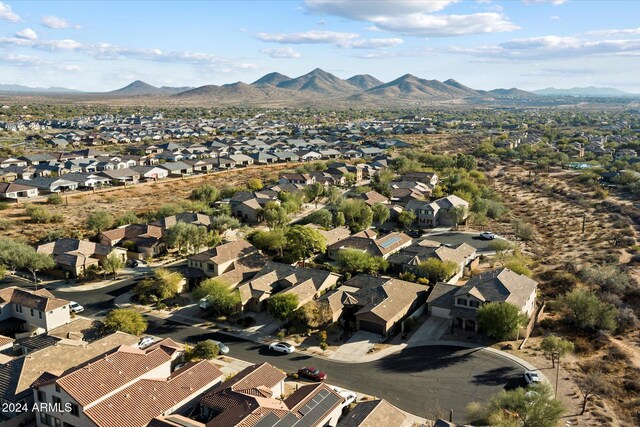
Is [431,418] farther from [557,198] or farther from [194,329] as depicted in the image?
[557,198]

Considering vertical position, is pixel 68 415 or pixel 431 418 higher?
pixel 68 415

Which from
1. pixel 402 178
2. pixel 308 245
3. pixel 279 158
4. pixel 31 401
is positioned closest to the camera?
pixel 31 401

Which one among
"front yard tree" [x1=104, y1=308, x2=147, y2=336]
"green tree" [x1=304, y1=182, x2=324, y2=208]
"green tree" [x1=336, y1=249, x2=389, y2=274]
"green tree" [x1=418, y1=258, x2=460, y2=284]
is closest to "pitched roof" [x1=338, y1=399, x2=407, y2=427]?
"front yard tree" [x1=104, y1=308, x2=147, y2=336]

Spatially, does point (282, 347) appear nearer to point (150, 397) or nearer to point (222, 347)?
point (222, 347)

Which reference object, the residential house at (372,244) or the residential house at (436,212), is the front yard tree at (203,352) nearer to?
the residential house at (372,244)

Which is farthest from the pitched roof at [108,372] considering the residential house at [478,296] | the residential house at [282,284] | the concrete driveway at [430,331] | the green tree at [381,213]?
the green tree at [381,213]

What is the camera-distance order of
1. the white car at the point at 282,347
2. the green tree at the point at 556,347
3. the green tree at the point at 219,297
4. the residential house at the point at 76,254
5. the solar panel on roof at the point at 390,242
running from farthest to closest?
1. the solar panel on roof at the point at 390,242
2. the residential house at the point at 76,254
3. the green tree at the point at 219,297
4. the white car at the point at 282,347
5. the green tree at the point at 556,347

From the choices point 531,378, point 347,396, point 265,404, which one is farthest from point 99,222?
point 531,378

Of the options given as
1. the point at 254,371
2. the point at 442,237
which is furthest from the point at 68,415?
the point at 442,237
